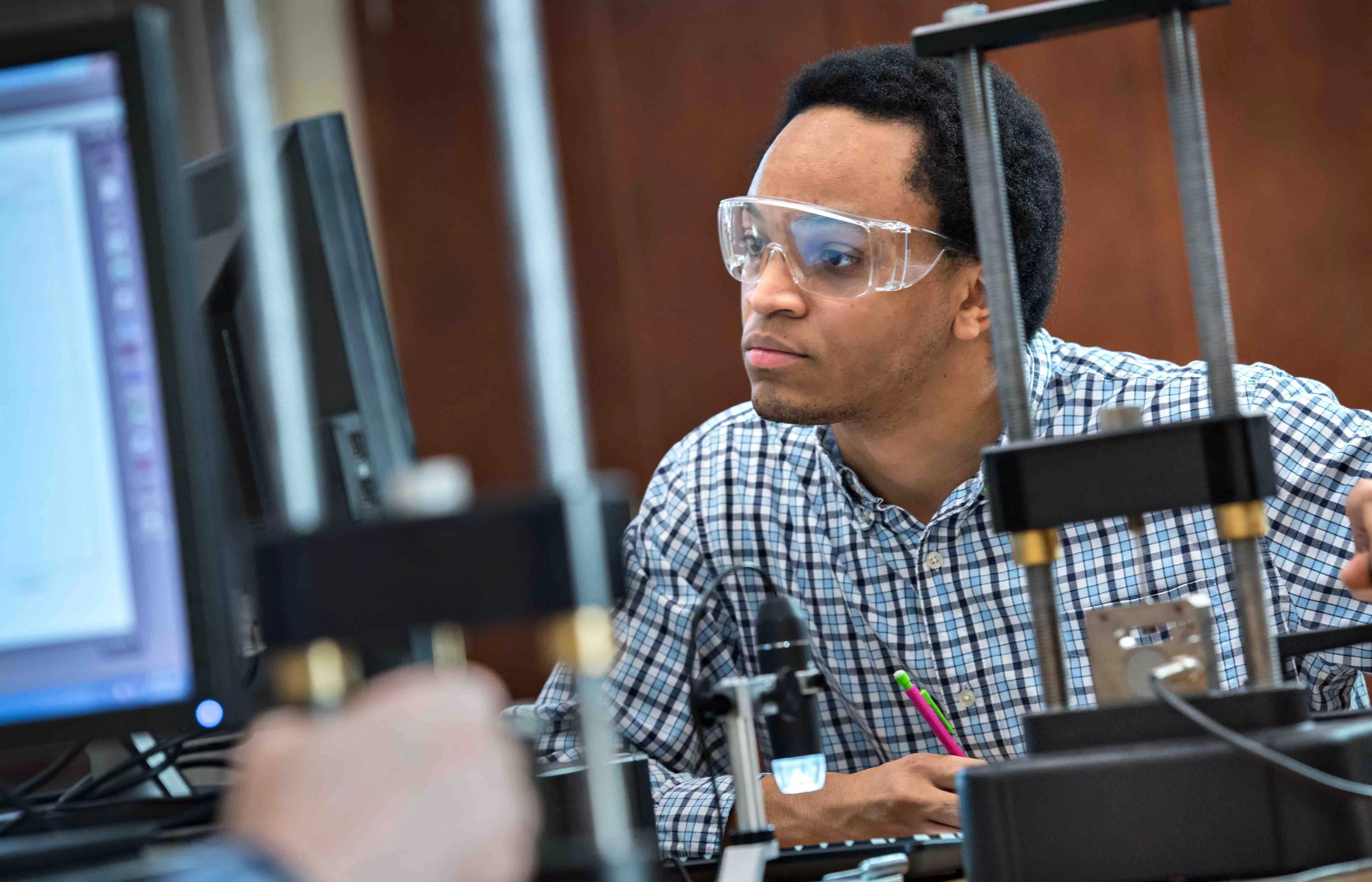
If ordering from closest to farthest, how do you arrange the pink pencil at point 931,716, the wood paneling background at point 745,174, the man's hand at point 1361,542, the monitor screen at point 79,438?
the monitor screen at point 79,438, the man's hand at point 1361,542, the pink pencil at point 931,716, the wood paneling background at point 745,174

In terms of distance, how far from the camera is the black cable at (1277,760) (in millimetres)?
699

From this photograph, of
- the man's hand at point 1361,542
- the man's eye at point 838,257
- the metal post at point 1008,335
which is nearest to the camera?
the metal post at point 1008,335

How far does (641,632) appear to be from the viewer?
5.12 ft

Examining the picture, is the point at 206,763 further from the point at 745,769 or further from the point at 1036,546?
the point at 1036,546

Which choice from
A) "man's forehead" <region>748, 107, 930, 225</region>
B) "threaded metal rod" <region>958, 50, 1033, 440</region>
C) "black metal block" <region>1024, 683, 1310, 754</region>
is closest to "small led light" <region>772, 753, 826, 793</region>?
"black metal block" <region>1024, 683, 1310, 754</region>

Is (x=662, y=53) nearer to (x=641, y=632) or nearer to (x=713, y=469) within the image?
(x=713, y=469)

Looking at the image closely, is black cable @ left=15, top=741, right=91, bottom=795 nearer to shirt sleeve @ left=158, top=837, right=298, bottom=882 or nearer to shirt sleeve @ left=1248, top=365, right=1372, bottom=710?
shirt sleeve @ left=158, top=837, right=298, bottom=882

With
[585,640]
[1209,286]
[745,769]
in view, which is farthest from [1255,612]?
[585,640]

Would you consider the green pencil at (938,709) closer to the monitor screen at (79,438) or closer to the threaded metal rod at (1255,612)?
the threaded metal rod at (1255,612)

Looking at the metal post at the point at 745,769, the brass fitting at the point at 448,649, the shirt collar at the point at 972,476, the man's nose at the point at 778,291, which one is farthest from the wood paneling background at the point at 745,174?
the brass fitting at the point at 448,649

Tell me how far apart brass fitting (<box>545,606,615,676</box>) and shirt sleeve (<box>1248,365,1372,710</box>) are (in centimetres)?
109

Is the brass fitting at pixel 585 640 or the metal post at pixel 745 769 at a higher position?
the brass fitting at pixel 585 640

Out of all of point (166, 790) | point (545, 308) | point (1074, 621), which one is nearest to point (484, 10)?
point (545, 308)

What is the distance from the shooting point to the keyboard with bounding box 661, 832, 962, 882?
3.04ft
